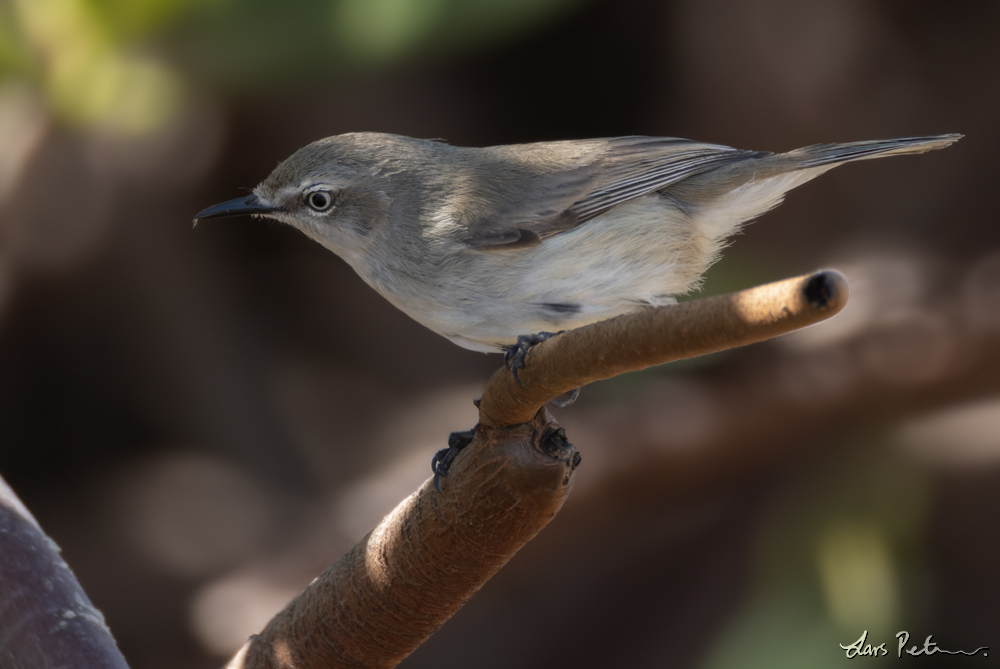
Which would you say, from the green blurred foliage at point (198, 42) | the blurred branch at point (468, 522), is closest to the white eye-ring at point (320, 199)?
the blurred branch at point (468, 522)

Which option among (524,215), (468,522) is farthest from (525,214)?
(468,522)

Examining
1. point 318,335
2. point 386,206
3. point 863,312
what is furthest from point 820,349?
point 318,335

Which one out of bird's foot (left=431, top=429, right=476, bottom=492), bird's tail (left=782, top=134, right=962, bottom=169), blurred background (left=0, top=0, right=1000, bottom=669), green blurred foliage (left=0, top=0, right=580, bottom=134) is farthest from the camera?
blurred background (left=0, top=0, right=1000, bottom=669)

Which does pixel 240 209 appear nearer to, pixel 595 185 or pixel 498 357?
pixel 595 185

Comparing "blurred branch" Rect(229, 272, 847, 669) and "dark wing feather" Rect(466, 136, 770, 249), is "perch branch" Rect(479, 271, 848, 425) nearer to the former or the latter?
"blurred branch" Rect(229, 272, 847, 669)

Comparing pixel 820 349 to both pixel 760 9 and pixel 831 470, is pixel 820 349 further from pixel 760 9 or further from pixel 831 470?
pixel 760 9

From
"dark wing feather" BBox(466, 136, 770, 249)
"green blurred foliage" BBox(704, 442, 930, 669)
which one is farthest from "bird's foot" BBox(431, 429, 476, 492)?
"green blurred foliage" BBox(704, 442, 930, 669)

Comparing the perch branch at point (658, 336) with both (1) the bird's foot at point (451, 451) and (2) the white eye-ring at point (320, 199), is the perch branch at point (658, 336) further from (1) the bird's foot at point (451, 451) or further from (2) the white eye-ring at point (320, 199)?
(2) the white eye-ring at point (320, 199)
